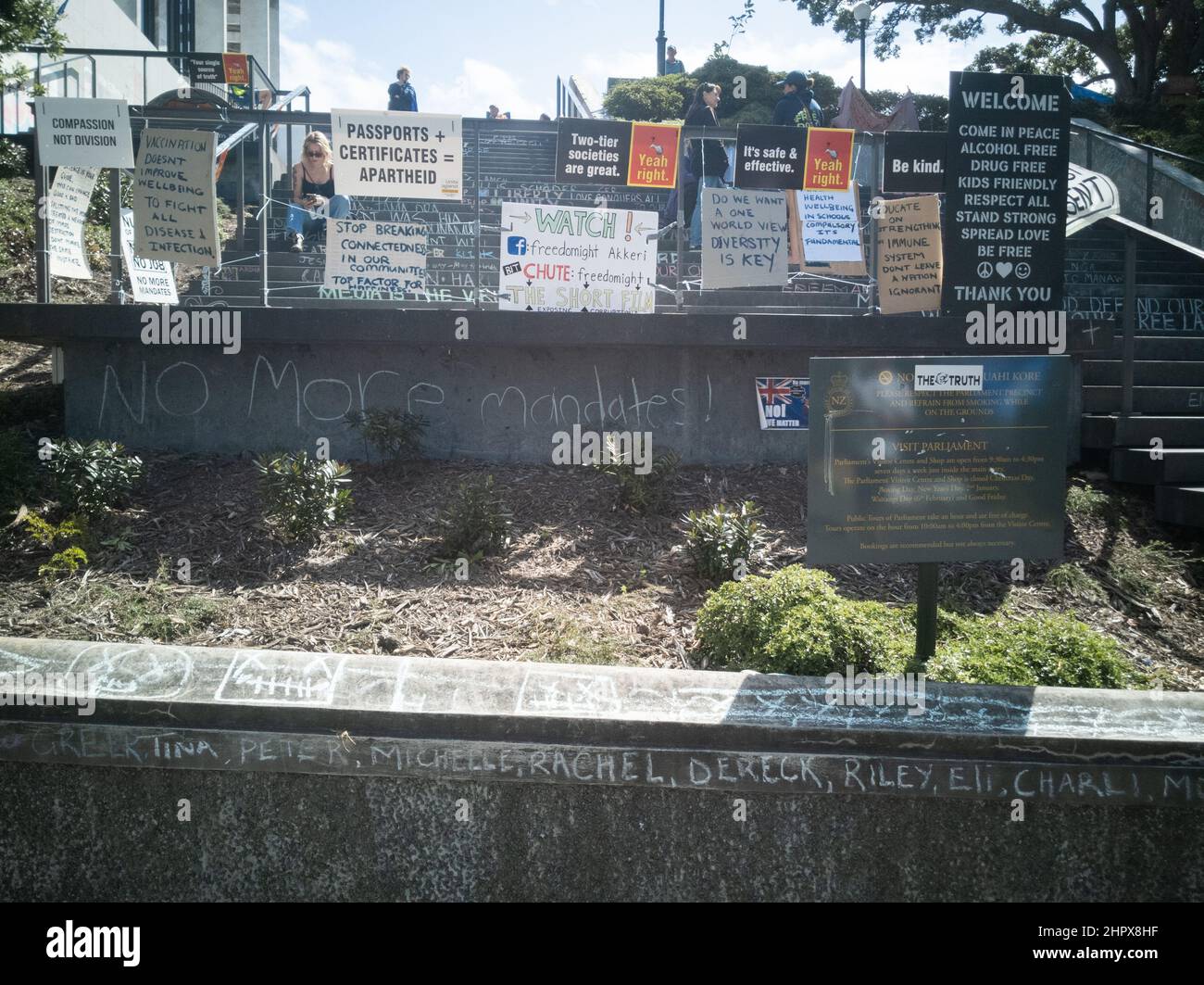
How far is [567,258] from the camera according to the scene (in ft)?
28.2

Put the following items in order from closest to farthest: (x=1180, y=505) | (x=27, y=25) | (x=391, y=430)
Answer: (x=1180, y=505) < (x=391, y=430) < (x=27, y=25)

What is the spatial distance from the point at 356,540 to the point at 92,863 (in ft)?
9.96

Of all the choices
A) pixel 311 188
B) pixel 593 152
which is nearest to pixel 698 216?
pixel 593 152

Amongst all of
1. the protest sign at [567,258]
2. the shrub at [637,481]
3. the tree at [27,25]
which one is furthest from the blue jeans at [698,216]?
the tree at [27,25]

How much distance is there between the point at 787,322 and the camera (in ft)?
27.2

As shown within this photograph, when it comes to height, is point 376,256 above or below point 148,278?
above

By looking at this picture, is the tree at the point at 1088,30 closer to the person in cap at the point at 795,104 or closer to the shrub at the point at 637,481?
the person in cap at the point at 795,104

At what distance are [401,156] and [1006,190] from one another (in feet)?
15.4

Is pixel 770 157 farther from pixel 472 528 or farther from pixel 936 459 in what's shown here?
Answer: pixel 936 459

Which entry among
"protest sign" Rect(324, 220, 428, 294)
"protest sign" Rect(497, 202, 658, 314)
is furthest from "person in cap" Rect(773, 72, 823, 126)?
"protest sign" Rect(324, 220, 428, 294)

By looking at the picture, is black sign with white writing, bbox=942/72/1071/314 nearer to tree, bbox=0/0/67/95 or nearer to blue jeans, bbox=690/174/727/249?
blue jeans, bbox=690/174/727/249

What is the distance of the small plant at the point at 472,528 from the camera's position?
6.64 metres

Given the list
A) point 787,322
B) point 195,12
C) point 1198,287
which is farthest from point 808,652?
point 195,12

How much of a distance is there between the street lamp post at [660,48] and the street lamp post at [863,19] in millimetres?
5184
